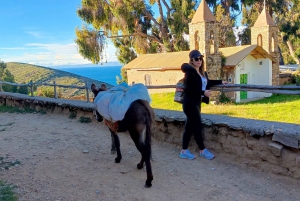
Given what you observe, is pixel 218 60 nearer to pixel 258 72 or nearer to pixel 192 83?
pixel 258 72

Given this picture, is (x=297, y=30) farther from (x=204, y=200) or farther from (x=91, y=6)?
(x=204, y=200)

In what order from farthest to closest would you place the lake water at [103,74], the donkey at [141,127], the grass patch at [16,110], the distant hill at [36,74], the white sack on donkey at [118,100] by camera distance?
1. the lake water at [103,74]
2. the distant hill at [36,74]
3. the grass patch at [16,110]
4. the white sack on donkey at [118,100]
5. the donkey at [141,127]

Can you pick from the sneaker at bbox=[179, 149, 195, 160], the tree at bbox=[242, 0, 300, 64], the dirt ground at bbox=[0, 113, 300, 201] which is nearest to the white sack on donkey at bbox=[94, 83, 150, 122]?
the dirt ground at bbox=[0, 113, 300, 201]

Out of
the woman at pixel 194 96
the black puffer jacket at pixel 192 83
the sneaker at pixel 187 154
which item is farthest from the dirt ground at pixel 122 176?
the black puffer jacket at pixel 192 83

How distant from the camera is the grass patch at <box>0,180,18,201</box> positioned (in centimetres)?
312

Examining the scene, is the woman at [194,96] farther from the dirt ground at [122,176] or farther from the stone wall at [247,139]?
the stone wall at [247,139]

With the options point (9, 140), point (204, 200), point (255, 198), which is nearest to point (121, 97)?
point (204, 200)

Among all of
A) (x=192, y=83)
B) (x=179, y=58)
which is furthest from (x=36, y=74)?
(x=192, y=83)

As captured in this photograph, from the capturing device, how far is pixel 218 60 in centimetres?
2283

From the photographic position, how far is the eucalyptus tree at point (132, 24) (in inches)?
1110

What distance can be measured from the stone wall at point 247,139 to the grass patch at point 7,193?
8.71 feet

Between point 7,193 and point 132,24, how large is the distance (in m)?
27.1

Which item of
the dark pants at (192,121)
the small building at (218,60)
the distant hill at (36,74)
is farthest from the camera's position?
the distant hill at (36,74)

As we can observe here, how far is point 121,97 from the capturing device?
373cm
